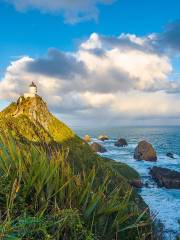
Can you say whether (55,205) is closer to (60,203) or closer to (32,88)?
(60,203)

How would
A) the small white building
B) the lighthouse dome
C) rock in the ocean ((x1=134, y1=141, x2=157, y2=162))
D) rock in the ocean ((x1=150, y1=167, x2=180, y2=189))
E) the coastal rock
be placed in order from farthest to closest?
rock in the ocean ((x1=134, y1=141, x2=157, y2=162)) → rock in the ocean ((x1=150, y1=167, x2=180, y2=189)) → the coastal rock → the lighthouse dome → the small white building

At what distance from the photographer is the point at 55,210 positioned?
6.13 metres

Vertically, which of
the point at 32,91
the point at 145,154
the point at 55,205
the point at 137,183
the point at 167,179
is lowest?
the point at 137,183

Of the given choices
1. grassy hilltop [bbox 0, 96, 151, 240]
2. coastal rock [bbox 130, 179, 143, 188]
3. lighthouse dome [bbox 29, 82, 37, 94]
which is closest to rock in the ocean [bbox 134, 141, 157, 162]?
coastal rock [bbox 130, 179, 143, 188]

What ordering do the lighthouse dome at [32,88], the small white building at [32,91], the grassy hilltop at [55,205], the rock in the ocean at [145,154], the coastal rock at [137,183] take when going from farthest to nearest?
1. the rock in the ocean at [145,154]
2. the coastal rock at [137,183]
3. the lighthouse dome at [32,88]
4. the small white building at [32,91]
5. the grassy hilltop at [55,205]

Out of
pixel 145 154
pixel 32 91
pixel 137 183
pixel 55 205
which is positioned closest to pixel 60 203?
pixel 55 205

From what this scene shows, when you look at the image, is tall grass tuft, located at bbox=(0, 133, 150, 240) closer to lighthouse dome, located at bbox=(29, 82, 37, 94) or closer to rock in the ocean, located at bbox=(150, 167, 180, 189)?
lighthouse dome, located at bbox=(29, 82, 37, 94)

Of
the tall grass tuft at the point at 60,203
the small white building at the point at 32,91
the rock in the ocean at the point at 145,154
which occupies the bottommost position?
the rock in the ocean at the point at 145,154

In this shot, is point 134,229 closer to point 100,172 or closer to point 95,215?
point 95,215

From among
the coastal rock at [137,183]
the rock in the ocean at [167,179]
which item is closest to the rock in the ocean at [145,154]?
the rock in the ocean at [167,179]

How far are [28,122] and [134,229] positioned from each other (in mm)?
26285

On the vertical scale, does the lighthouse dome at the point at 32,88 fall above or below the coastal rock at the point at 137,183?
above

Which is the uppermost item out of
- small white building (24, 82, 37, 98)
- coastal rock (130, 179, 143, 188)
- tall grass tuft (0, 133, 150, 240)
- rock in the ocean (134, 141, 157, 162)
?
small white building (24, 82, 37, 98)

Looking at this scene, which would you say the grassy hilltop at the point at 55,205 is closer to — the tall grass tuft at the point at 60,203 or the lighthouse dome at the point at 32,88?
the tall grass tuft at the point at 60,203
